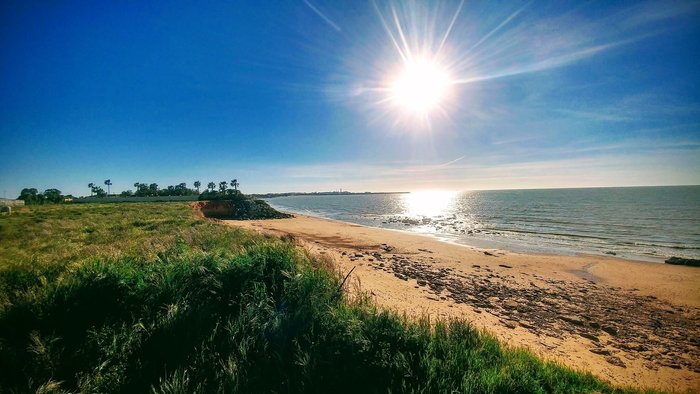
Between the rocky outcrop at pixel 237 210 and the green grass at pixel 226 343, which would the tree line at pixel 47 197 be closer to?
the rocky outcrop at pixel 237 210

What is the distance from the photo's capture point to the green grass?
11.9 ft

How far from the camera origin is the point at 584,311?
9742 millimetres

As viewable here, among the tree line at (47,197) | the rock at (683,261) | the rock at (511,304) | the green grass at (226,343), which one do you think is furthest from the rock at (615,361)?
the tree line at (47,197)

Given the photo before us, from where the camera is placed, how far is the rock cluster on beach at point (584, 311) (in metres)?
7.49

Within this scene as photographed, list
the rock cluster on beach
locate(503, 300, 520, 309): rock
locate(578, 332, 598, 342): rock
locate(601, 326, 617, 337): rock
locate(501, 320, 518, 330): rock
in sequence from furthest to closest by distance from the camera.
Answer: locate(503, 300, 520, 309): rock, locate(501, 320, 518, 330): rock, locate(601, 326, 617, 337): rock, locate(578, 332, 598, 342): rock, the rock cluster on beach

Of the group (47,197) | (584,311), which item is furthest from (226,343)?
(47,197)

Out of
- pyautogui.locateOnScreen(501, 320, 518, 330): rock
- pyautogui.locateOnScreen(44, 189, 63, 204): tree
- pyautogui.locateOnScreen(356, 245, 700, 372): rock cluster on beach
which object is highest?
pyautogui.locateOnScreen(44, 189, 63, 204): tree

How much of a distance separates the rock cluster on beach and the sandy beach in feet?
0.12

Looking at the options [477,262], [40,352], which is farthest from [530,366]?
[477,262]

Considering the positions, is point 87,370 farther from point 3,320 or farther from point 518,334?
point 518,334

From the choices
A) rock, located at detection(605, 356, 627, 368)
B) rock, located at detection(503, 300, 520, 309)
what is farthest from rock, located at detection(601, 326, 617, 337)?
rock, located at detection(503, 300, 520, 309)

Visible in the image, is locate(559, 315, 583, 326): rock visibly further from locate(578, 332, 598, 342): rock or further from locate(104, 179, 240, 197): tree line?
locate(104, 179, 240, 197): tree line

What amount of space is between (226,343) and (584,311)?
12.3m

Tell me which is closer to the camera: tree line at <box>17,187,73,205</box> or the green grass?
the green grass
